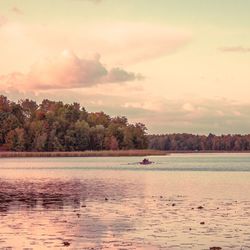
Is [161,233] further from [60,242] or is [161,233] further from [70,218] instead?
[70,218]

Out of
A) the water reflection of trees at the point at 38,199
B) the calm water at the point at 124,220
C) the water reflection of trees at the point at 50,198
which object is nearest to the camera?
the calm water at the point at 124,220

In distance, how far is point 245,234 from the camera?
1303 inches

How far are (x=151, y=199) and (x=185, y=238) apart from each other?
2302 cm

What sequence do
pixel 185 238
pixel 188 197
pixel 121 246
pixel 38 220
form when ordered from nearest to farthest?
pixel 121 246 → pixel 185 238 → pixel 38 220 → pixel 188 197

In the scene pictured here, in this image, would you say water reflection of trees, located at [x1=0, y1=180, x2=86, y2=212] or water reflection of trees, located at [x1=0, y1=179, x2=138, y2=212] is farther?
water reflection of trees, located at [x1=0, y1=179, x2=138, y2=212]

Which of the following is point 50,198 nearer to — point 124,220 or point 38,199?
point 38,199

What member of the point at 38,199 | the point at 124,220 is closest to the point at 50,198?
the point at 38,199

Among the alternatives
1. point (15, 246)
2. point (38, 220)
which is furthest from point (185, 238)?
point (38, 220)

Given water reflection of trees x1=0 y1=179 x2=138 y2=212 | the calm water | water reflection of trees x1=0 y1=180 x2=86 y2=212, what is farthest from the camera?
water reflection of trees x1=0 y1=179 x2=138 y2=212

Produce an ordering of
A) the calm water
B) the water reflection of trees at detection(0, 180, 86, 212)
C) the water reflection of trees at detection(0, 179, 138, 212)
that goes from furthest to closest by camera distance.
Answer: the water reflection of trees at detection(0, 179, 138, 212), the water reflection of trees at detection(0, 180, 86, 212), the calm water

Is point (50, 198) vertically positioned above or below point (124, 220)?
above

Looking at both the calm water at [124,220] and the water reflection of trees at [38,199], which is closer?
the calm water at [124,220]

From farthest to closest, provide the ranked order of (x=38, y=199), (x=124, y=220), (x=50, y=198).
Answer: (x=50, y=198)
(x=38, y=199)
(x=124, y=220)

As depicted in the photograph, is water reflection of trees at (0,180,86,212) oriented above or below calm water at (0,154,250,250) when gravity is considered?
above
